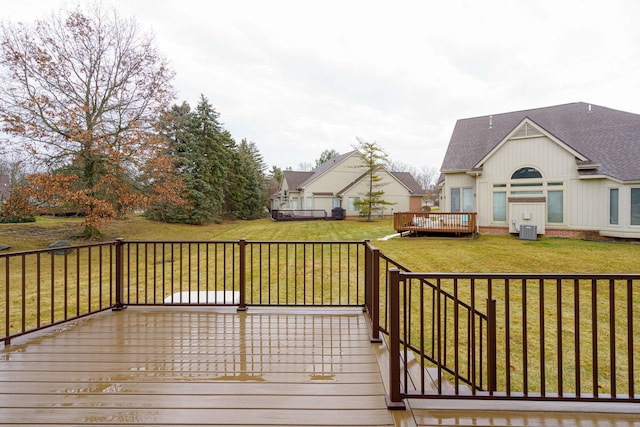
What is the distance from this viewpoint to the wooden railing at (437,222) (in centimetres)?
1277

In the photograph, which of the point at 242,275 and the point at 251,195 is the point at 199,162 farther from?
the point at 242,275

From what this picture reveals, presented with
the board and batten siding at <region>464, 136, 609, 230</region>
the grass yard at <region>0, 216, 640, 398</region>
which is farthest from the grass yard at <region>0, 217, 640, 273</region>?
the board and batten siding at <region>464, 136, 609, 230</region>

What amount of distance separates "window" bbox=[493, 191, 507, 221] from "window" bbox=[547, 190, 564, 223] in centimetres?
154

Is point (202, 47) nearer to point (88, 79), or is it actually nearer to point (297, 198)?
point (88, 79)

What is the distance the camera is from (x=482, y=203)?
13.7 metres

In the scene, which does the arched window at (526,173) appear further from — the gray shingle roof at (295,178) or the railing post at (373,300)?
the gray shingle roof at (295,178)

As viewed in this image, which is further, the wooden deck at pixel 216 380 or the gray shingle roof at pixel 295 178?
the gray shingle roof at pixel 295 178

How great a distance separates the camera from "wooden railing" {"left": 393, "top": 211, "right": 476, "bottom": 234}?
1277cm

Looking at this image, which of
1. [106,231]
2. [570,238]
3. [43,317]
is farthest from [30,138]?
[570,238]

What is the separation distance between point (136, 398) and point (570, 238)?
585 inches

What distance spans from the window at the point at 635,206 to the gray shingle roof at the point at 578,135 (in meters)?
0.50

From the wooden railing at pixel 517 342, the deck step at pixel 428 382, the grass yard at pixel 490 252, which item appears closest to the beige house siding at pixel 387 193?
the grass yard at pixel 490 252

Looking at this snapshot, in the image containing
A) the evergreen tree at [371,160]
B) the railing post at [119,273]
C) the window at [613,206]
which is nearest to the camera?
the railing post at [119,273]

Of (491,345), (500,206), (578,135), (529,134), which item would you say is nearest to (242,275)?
(491,345)
